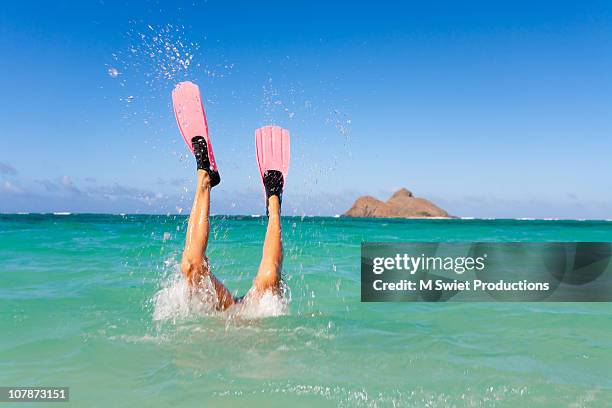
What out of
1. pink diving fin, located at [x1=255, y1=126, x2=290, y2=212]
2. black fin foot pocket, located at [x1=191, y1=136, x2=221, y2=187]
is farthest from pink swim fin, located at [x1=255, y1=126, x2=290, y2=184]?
black fin foot pocket, located at [x1=191, y1=136, x2=221, y2=187]

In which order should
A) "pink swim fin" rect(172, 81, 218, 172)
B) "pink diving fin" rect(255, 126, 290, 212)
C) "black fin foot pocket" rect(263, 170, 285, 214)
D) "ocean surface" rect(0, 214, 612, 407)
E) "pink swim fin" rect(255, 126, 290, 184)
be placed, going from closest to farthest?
1. "ocean surface" rect(0, 214, 612, 407)
2. "pink swim fin" rect(172, 81, 218, 172)
3. "black fin foot pocket" rect(263, 170, 285, 214)
4. "pink diving fin" rect(255, 126, 290, 212)
5. "pink swim fin" rect(255, 126, 290, 184)

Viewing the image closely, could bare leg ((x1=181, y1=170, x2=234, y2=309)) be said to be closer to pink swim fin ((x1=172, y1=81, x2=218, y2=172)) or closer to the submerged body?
the submerged body

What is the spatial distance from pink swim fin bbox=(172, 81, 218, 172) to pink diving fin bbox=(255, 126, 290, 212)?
3.51 feet

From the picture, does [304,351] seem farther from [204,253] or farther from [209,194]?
[209,194]

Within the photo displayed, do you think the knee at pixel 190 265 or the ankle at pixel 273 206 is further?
the ankle at pixel 273 206

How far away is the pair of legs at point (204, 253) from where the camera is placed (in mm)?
6430

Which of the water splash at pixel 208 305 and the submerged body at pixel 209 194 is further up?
the submerged body at pixel 209 194

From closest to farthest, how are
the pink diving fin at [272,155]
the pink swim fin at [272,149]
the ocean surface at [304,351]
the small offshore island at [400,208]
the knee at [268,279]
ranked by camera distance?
the ocean surface at [304,351], the knee at [268,279], the pink diving fin at [272,155], the pink swim fin at [272,149], the small offshore island at [400,208]

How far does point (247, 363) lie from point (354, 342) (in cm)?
146

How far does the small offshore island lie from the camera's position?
124750 mm

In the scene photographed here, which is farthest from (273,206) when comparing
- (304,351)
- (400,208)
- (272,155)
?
(400,208)

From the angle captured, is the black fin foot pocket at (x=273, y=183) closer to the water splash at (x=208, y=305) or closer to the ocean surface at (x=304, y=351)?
the water splash at (x=208, y=305)

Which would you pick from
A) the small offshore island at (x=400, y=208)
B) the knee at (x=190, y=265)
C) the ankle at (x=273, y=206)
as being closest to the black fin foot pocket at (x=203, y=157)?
the ankle at (x=273, y=206)

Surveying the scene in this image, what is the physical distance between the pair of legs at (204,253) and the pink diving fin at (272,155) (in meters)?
0.72
